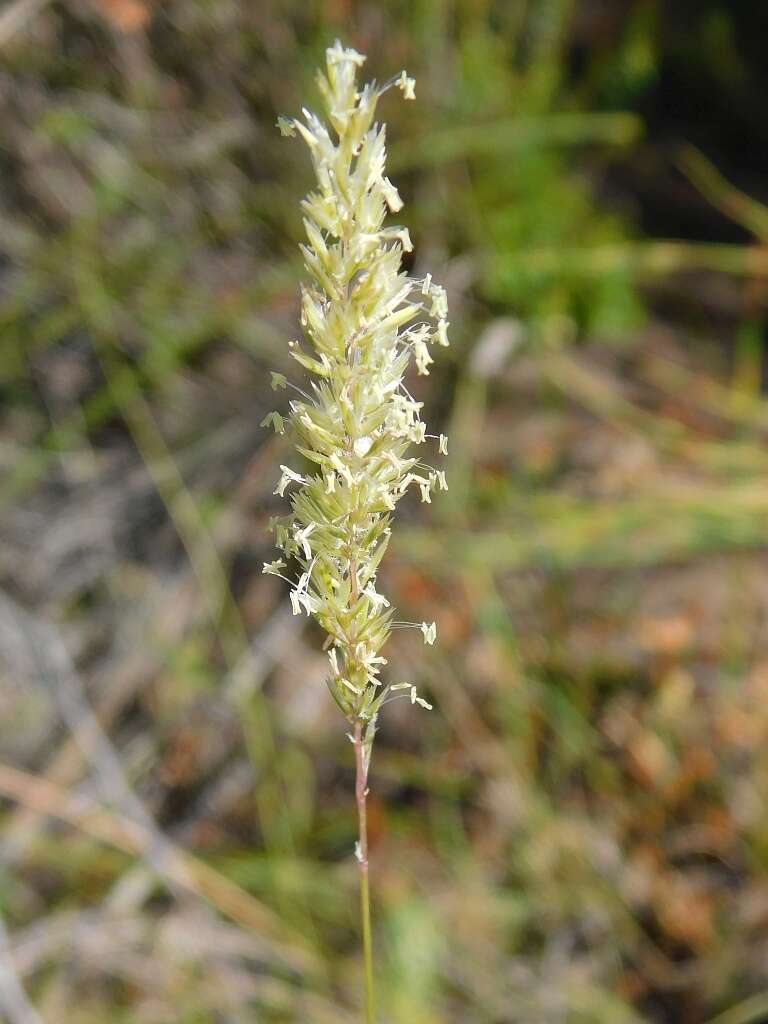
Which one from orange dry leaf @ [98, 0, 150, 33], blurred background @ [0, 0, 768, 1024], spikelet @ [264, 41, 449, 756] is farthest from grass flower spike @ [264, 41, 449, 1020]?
orange dry leaf @ [98, 0, 150, 33]

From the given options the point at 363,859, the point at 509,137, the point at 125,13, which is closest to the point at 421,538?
the point at 509,137

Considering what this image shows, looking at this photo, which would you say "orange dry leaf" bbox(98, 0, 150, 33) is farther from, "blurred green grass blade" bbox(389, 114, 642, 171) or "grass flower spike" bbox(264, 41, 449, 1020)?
"grass flower spike" bbox(264, 41, 449, 1020)

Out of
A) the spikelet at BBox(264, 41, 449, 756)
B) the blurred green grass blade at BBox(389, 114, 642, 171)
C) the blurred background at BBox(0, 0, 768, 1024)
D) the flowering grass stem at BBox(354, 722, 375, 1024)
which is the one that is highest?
the blurred green grass blade at BBox(389, 114, 642, 171)

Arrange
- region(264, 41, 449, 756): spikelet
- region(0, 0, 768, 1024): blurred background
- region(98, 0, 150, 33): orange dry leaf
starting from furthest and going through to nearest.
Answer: region(98, 0, 150, 33): orange dry leaf → region(0, 0, 768, 1024): blurred background → region(264, 41, 449, 756): spikelet

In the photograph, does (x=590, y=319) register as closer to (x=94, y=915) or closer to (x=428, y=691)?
(x=428, y=691)

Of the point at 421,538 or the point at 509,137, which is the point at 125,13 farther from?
the point at 421,538

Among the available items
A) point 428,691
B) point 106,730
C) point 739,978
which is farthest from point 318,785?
point 739,978

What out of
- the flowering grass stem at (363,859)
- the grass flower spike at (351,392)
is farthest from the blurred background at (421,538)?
the grass flower spike at (351,392)
